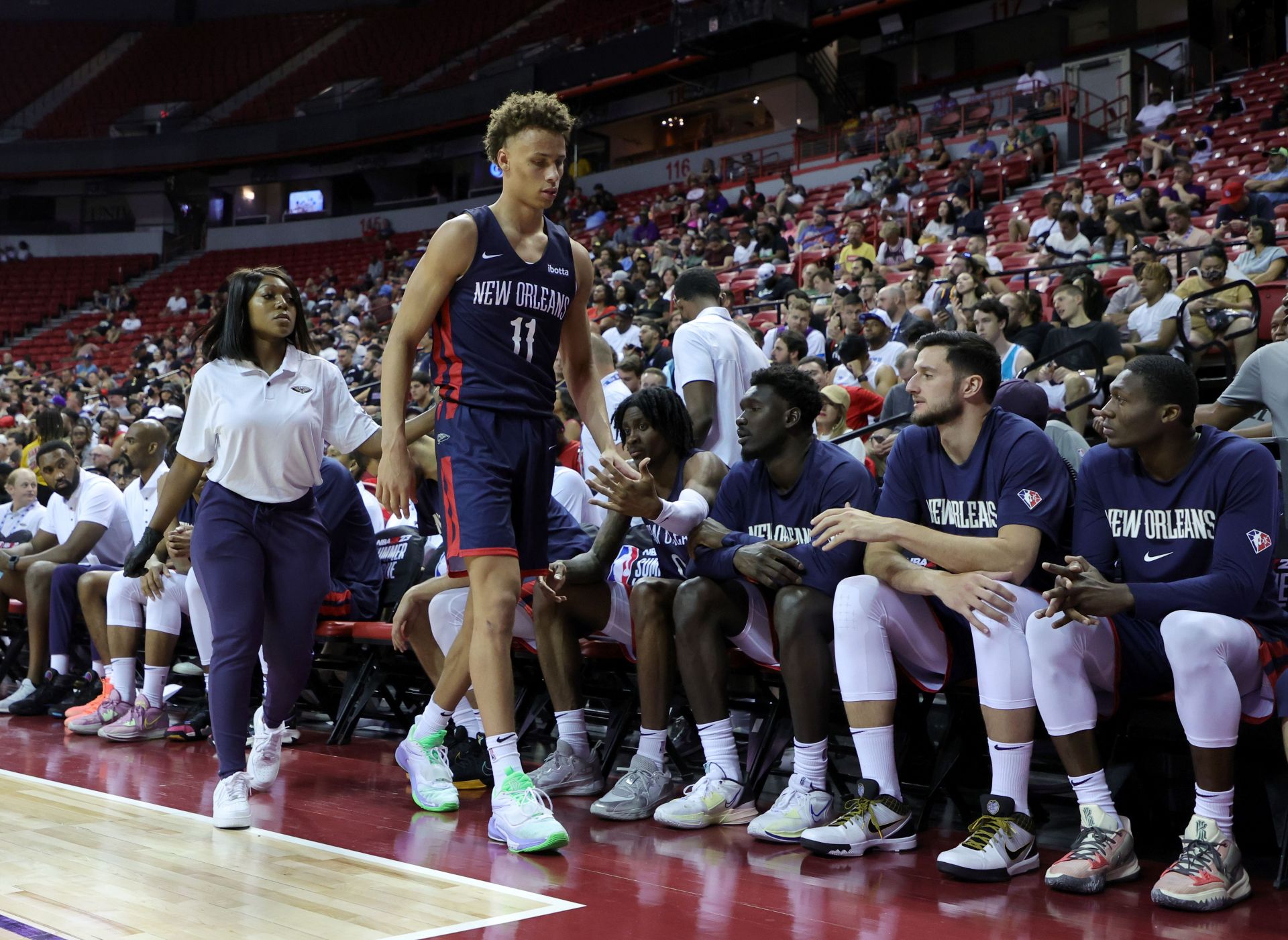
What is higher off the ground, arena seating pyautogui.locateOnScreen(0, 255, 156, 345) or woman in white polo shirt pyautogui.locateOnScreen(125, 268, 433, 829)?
arena seating pyautogui.locateOnScreen(0, 255, 156, 345)

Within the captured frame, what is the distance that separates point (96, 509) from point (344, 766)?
2.39 metres

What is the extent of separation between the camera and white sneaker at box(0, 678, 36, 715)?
5.75 m

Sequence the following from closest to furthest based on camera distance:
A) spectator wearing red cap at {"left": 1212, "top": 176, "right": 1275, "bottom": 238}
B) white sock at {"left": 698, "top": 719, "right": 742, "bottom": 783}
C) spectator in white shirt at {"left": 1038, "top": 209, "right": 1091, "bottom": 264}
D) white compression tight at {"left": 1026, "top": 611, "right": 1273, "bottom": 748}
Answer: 1. white compression tight at {"left": 1026, "top": 611, "right": 1273, "bottom": 748}
2. white sock at {"left": 698, "top": 719, "right": 742, "bottom": 783}
3. spectator wearing red cap at {"left": 1212, "top": 176, "right": 1275, "bottom": 238}
4. spectator in white shirt at {"left": 1038, "top": 209, "right": 1091, "bottom": 264}

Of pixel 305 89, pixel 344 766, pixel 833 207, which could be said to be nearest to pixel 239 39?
pixel 305 89

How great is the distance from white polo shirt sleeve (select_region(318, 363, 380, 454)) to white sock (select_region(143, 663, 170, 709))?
193cm

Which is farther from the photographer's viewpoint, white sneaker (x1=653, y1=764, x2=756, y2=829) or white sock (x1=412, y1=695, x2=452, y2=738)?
white sock (x1=412, y1=695, x2=452, y2=738)

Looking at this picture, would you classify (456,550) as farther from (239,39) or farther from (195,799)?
(239,39)

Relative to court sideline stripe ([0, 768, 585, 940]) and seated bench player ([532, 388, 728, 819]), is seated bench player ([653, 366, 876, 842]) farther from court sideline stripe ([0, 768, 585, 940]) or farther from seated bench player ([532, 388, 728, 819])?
court sideline stripe ([0, 768, 585, 940])

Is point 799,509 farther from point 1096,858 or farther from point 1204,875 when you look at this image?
point 1204,875

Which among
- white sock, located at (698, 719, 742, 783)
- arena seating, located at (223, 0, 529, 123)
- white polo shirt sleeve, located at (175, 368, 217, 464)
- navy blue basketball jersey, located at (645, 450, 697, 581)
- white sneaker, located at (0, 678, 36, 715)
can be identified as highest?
arena seating, located at (223, 0, 529, 123)

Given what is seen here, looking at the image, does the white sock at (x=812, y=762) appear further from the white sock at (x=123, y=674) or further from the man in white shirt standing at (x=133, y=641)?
the white sock at (x=123, y=674)

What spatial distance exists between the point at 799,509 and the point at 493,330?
3.38 ft

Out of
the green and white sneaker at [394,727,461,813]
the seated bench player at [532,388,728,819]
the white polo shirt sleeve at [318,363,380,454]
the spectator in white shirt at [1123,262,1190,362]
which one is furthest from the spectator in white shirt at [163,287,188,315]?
the green and white sneaker at [394,727,461,813]

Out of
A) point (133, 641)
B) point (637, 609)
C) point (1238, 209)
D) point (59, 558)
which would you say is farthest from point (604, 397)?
point (1238, 209)
